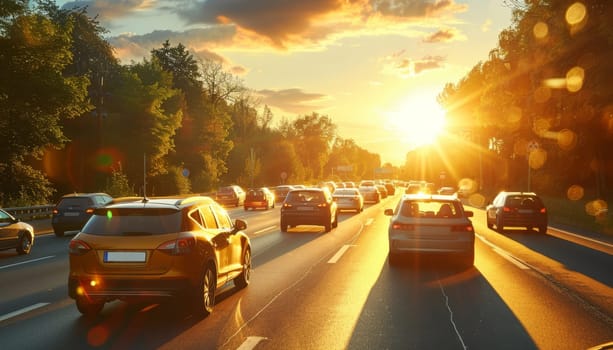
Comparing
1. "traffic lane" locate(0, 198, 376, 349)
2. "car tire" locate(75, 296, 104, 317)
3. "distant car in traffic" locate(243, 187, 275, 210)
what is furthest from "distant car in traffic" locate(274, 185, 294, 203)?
"car tire" locate(75, 296, 104, 317)

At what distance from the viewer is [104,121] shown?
61.8 m

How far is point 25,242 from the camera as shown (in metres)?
17.4

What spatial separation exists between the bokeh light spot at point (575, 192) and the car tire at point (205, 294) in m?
49.2

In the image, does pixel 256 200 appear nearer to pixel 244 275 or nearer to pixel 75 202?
pixel 75 202

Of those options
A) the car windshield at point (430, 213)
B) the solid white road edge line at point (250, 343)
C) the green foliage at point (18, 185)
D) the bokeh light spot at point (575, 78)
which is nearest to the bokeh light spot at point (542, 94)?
the bokeh light spot at point (575, 78)

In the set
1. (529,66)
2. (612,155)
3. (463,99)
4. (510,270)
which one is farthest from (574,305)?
(463,99)

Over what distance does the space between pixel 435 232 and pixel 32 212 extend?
22045 mm

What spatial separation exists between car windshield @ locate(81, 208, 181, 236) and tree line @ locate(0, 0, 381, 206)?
1012 inches

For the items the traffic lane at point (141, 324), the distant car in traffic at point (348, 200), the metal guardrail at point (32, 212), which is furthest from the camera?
the distant car in traffic at point (348, 200)

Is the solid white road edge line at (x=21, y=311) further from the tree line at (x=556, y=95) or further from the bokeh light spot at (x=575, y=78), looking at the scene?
the bokeh light spot at (x=575, y=78)

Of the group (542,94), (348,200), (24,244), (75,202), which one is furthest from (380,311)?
(348,200)

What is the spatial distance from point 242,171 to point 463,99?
32.7 m

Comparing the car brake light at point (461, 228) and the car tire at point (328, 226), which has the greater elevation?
the car brake light at point (461, 228)

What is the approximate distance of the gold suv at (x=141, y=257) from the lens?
798 centimetres
